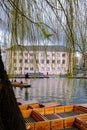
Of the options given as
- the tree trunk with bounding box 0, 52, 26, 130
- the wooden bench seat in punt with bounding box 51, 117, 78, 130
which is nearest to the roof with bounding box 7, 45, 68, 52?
the tree trunk with bounding box 0, 52, 26, 130

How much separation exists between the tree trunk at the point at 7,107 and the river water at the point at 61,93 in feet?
1.32

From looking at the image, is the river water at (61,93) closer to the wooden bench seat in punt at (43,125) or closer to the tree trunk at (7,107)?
the tree trunk at (7,107)

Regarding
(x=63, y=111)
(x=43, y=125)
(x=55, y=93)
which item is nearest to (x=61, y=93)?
(x=55, y=93)

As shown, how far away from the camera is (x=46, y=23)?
1.47 m

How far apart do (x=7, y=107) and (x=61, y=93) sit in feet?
87.1

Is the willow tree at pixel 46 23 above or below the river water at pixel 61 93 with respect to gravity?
above

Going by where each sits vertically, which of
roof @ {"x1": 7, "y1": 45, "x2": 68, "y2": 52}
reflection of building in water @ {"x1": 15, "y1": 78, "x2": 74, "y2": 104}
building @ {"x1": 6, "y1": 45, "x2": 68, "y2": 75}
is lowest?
reflection of building in water @ {"x1": 15, "y1": 78, "x2": 74, "y2": 104}

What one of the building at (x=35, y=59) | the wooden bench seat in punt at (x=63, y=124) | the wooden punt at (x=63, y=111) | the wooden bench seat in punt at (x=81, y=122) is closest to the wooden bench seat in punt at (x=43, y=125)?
the wooden bench seat in punt at (x=63, y=124)

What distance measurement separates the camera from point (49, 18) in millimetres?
1478

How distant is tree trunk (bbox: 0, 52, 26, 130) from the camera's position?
3.54 feet

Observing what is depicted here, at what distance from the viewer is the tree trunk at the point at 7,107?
1080 mm

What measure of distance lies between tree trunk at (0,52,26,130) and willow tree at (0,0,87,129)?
36 centimetres

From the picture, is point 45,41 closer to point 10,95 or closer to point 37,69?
point 37,69

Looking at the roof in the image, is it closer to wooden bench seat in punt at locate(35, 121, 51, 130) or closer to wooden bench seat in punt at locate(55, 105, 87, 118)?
wooden bench seat in punt at locate(35, 121, 51, 130)
